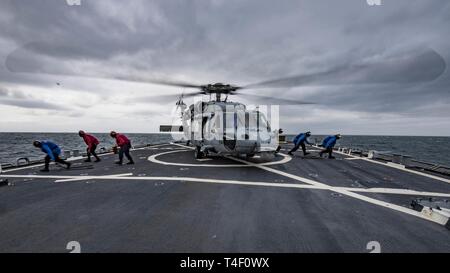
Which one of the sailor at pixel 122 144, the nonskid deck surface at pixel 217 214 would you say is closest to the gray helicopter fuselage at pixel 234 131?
the nonskid deck surface at pixel 217 214

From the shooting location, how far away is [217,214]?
181 inches

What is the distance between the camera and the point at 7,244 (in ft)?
10.9

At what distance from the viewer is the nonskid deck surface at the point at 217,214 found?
338 cm

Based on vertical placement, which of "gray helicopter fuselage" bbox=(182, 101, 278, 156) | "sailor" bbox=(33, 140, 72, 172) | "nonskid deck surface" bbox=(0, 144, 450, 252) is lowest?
"nonskid deck surface" bbox=(0, 144, 450, 252)

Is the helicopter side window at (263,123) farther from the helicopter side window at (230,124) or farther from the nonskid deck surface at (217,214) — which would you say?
the nonskid deck surface at (217,214)

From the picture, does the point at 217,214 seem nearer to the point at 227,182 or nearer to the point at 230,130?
the point at 227,182

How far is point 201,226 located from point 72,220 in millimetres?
2584

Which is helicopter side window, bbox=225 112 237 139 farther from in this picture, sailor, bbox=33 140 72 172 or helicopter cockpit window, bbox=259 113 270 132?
sailor, bbox=33 140 72 172

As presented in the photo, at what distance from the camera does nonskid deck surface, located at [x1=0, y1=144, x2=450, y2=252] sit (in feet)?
11.1

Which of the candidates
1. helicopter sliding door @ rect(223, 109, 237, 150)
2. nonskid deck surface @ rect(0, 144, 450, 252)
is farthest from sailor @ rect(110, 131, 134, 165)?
helicopter sliding door @ rect(223, 109, 237, 150)

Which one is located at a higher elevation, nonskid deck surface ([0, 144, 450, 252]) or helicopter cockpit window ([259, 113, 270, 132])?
helicopter cockpit window ([259, 113, 270, 132])

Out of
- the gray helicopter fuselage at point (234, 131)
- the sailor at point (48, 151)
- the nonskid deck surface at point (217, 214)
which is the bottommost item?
the nonskid deck surface at point (217, 214)

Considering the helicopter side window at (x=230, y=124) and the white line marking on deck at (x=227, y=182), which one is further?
the helicopter side window at (x=230, y=124)
